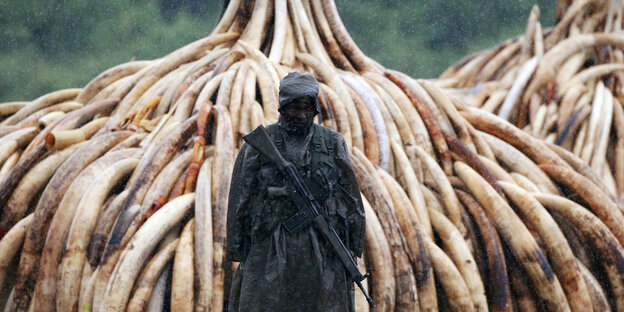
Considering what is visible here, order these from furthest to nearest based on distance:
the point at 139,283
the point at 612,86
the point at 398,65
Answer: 1. the point at 398,65
2. the point at 612,86
3. the point at 139,283

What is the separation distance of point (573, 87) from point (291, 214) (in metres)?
4.42

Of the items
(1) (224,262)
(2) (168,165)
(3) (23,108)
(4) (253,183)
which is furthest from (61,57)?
(4) (253,183)

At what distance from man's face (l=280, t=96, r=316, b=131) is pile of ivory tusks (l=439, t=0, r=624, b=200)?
3.52 meters

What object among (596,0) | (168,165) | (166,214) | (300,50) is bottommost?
(166,214)

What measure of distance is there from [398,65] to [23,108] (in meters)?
5.62

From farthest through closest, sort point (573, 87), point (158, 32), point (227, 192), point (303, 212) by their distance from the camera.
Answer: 1. point (158, 32)
2. point (573, 87)
3. point (227, 192)
4. point (303, 212)

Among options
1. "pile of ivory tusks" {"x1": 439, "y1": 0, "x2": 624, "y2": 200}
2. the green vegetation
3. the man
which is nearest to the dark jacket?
the man

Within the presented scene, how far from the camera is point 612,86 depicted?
6309 millimetres

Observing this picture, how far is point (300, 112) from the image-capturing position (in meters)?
2.39

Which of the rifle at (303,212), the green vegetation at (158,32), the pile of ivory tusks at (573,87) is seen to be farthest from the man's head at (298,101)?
the green vegetation at (158,32)

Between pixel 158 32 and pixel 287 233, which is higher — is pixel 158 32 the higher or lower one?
the higher one

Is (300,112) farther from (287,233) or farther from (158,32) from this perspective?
(158,32)

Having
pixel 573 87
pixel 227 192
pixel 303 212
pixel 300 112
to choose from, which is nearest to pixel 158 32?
pixel 573 87

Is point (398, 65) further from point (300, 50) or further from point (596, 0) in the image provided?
point (300, 50)
